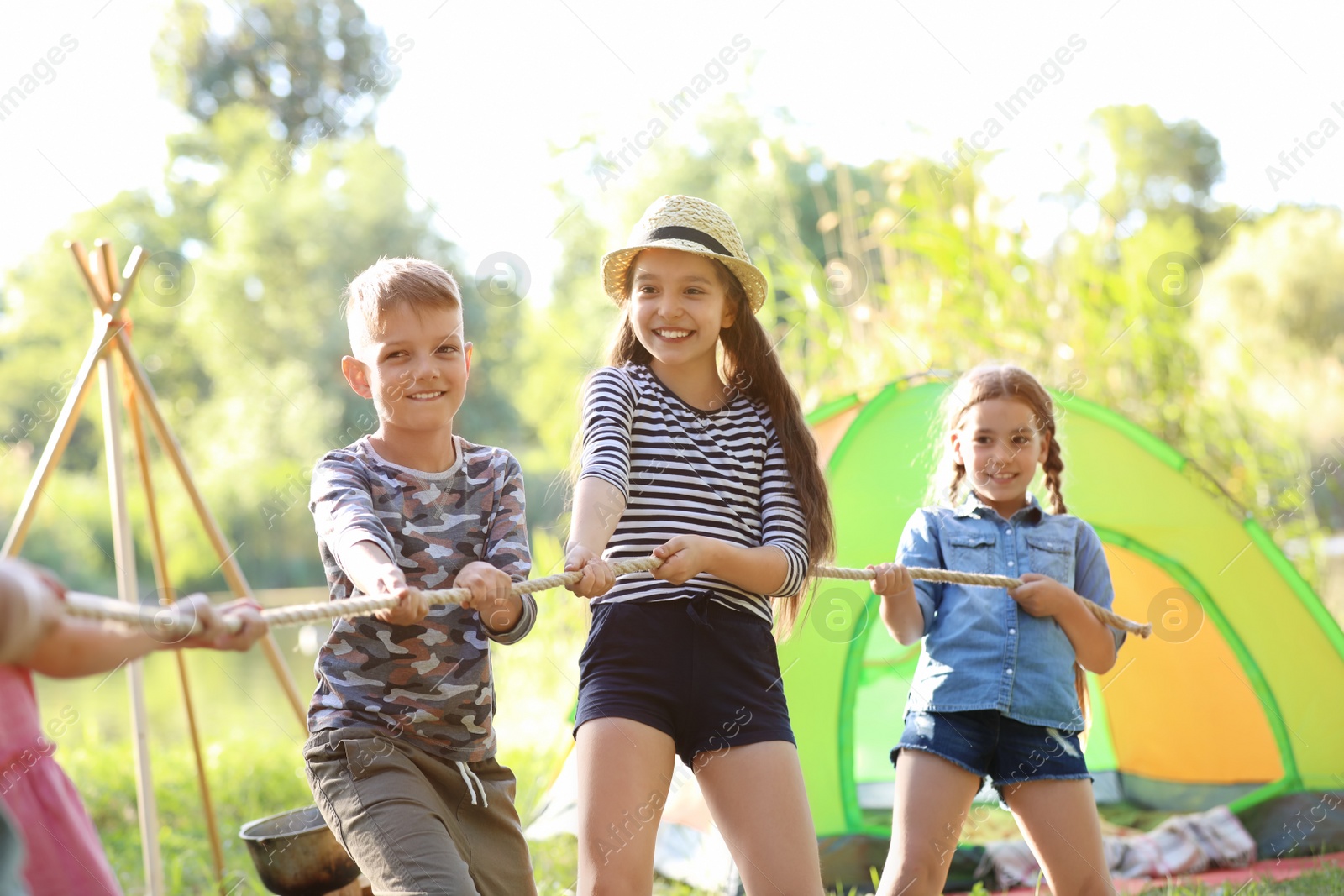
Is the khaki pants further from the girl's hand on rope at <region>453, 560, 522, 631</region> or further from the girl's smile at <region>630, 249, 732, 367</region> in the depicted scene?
the girl's smile at <region>630, 249, 732, 367</region>

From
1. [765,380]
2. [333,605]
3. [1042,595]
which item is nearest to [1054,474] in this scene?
[1042,595]

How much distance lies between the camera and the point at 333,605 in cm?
189

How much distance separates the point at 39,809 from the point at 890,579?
172 centimetres

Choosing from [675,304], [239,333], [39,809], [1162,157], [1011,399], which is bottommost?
[39,809]

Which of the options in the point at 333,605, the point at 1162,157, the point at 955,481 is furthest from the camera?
the point at 1162,157

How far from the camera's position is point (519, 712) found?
7.07 meters

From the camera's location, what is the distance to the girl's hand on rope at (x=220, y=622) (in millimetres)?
1681

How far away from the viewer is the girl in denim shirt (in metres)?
2.61

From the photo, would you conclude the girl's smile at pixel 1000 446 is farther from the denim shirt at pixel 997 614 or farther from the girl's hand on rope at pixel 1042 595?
the girl's hand on rope at pixel 1042 595

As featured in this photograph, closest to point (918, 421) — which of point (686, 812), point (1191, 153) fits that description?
point (686, 812)

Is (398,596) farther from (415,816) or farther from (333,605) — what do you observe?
(415,816)

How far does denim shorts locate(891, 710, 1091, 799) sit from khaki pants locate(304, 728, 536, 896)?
38.2 inches

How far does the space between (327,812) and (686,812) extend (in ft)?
6.55

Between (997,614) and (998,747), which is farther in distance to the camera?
(997,614)
